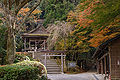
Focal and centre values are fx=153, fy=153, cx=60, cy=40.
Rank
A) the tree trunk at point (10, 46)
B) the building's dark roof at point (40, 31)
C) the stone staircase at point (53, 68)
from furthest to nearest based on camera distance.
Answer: the building's dark roof at point (40, 31) → the stone staircase at point (53, 68) → the tree trunk at point (10, 46)

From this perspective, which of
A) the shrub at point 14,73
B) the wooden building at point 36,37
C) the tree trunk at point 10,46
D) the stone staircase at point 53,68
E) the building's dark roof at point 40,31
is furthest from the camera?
the building's dark roof at point 40,31

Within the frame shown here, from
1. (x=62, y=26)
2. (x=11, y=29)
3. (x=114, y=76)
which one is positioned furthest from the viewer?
(x=62, y=26)

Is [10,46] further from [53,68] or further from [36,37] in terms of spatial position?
[36,37]

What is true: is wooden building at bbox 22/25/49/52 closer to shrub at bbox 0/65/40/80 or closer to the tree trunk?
the tree trunk

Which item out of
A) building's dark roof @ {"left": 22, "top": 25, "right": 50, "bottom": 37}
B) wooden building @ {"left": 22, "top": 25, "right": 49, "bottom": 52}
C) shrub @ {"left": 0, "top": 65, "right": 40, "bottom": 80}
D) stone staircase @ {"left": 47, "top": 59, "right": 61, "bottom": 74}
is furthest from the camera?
building's dark roof @ {"left": 22, "top": 25, "right": 50, "bottom": 37}

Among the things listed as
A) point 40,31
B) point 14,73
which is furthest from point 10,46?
point 40,31

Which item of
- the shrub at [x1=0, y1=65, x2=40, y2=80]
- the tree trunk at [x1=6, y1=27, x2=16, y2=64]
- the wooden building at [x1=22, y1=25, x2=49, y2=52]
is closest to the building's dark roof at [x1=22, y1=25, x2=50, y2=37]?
the wooden building at [x1=22, y1=25, x2=49, y2=52]

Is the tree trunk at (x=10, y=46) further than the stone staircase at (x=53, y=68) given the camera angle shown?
No

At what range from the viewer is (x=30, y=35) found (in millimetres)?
23391

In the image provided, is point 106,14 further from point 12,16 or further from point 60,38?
point 60,38

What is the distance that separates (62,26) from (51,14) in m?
8.95

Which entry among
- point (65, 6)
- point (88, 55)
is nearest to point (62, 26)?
point (88, 55)

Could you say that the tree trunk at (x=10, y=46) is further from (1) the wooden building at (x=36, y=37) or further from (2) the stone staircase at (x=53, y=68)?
(1) the wooden building at (x=36, y=37)

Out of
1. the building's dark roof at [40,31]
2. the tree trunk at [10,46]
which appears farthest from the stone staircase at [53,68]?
the tree trunk at [10,46]
